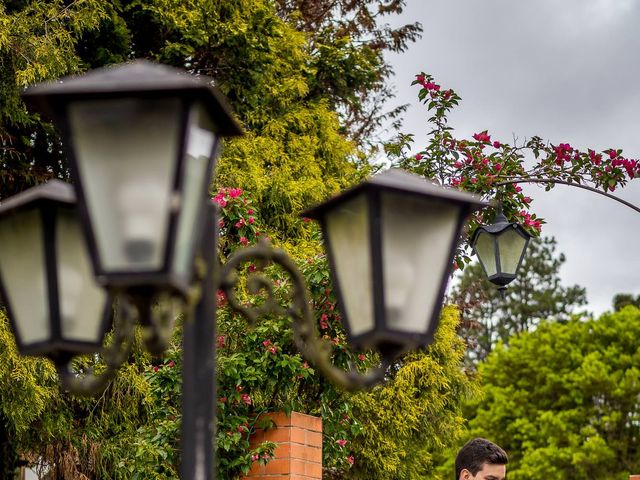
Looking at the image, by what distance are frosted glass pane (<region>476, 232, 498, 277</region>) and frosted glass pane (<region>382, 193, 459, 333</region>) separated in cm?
685

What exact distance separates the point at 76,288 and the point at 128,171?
698 millimetres

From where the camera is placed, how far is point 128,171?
2605 mm

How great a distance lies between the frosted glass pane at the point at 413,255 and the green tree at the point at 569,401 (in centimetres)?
3285

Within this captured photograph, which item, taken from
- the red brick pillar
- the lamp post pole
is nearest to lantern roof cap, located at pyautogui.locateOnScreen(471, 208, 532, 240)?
the red brick pillar

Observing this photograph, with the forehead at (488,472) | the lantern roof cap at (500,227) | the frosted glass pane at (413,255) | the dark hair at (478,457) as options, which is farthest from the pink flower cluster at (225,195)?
the frosted glass pane at (413,255)

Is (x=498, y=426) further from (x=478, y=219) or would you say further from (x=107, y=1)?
(x=478, y=219)

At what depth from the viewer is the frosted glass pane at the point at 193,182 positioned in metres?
2.64

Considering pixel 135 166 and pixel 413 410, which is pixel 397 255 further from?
pixel 413 410

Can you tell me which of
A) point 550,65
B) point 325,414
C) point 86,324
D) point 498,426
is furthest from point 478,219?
point 498,426

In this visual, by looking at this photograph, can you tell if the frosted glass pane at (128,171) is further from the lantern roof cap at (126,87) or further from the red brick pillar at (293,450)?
the red brick pillar at (293,450)

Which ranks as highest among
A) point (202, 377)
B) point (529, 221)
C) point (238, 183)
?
point (238, 183)

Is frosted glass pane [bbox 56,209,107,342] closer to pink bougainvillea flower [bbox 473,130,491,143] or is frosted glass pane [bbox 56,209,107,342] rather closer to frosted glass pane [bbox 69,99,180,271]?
frosted glass pane [bbox 69,99,180,271]

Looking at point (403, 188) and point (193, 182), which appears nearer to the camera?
point (193, 182)

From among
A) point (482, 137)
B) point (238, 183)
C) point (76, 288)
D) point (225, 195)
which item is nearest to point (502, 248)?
point (482, 137)
